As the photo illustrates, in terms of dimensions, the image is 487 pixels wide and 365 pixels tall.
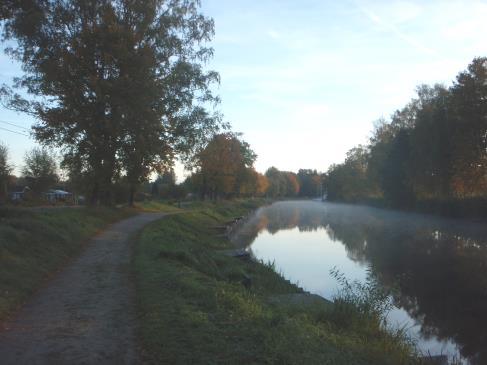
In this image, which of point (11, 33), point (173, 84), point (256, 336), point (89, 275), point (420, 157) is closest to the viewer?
point (256, 336)

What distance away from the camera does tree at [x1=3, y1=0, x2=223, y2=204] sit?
22812 mm

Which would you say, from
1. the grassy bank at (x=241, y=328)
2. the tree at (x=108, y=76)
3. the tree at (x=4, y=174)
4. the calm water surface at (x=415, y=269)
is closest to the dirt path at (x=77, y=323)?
the grassy bank at (x=241, y=328)

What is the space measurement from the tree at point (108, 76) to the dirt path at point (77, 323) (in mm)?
12749

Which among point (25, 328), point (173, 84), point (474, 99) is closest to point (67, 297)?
point (25, 328)

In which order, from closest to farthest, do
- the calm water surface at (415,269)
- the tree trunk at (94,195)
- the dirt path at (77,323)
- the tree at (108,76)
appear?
the dirt path at (77,323) → the calm water surface at (415,269) → the tree at (108,76) → the tree trunk at (94,195)

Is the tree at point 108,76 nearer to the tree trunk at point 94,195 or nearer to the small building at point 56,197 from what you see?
the tree trunk at point 94,195

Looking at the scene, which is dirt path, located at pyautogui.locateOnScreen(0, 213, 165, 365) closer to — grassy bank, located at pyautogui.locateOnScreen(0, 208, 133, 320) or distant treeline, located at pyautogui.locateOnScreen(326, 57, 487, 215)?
grassy bank, located at pyautogui.locateOnScreen(0, 208, 133, 320)

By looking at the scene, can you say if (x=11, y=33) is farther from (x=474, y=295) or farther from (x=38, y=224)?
(x=474, y=295)

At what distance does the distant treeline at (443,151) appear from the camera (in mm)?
Answer: 43969

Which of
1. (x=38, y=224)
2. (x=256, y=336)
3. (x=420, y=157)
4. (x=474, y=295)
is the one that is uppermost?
(x=420, y=157)

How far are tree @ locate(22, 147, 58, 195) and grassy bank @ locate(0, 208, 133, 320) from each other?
110 feet

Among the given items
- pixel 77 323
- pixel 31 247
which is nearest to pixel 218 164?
pixel 31 247

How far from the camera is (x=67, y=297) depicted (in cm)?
942

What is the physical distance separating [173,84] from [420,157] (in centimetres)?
3796
